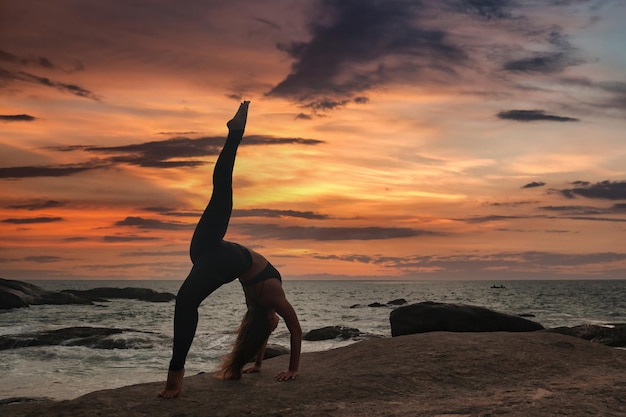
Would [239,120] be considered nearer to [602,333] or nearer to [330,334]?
[602,333]

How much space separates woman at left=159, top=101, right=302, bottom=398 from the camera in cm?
684

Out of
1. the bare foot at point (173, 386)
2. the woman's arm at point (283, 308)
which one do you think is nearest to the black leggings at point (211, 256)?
the bare foot at point (173, 386)

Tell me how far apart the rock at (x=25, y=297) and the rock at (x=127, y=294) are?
55.9ft

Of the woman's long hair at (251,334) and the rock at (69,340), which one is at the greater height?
the woman's long hair at (251,334)

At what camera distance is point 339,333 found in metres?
26.1

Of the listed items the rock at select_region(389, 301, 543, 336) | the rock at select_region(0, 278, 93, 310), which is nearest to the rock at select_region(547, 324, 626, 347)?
the rock at select_region(389, 301, 543, 336)

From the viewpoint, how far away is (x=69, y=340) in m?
23.3

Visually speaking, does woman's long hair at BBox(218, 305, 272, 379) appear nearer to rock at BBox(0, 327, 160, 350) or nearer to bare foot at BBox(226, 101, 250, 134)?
bare foot at BBox(226, 101, 250, 134)

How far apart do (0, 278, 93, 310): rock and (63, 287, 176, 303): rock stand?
17026mm

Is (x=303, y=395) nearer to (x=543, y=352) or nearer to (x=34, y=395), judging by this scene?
(x=543, y=352)

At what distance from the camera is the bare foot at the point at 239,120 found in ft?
23.4

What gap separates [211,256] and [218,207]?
58cm

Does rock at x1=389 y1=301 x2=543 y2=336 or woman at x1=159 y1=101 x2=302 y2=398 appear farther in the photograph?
rock at x1=389 y1=301 x2=543 y2=336

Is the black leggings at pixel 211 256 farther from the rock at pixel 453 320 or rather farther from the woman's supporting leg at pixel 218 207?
the rock at pixel 453 320
